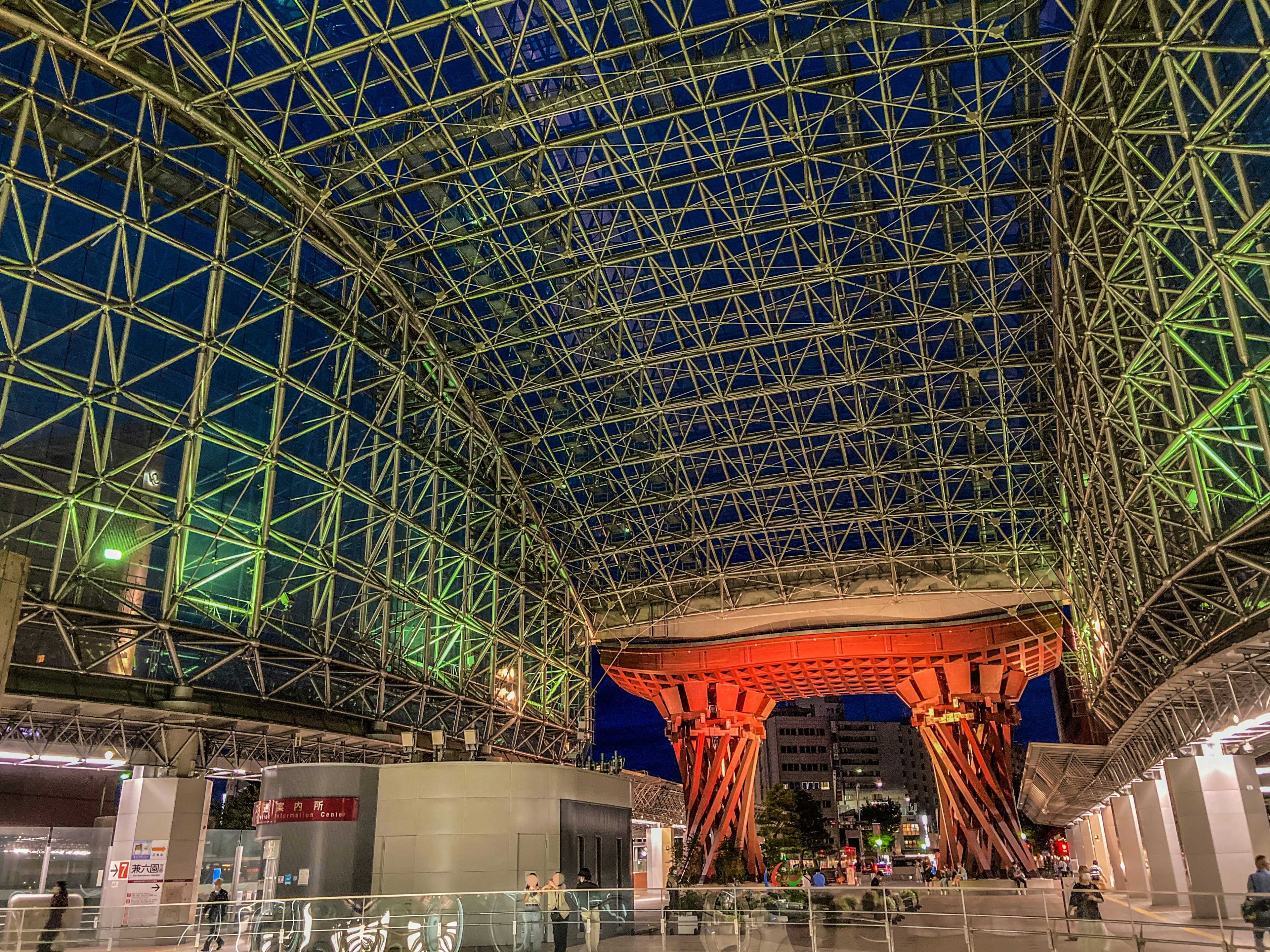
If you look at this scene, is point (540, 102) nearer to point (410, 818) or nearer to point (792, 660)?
point (410, 818)

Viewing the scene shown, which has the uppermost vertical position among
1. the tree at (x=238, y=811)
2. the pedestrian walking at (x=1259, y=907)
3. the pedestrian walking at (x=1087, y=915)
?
the tree at (x=238, y=811)

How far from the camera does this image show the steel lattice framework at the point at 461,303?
22.7 m

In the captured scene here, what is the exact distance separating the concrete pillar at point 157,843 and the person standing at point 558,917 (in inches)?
482

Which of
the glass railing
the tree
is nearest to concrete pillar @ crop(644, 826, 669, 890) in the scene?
the tree

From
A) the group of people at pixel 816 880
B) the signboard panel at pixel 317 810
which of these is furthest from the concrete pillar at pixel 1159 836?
the signboard panel at pixel 317 810

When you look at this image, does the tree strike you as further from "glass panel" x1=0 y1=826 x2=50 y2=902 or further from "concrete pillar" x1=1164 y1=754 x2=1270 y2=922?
"concrete pillar" x1=1164 y1=754 x2=1270 y2=922

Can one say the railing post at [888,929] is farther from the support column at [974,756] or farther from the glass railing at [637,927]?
the support column at [974,756]

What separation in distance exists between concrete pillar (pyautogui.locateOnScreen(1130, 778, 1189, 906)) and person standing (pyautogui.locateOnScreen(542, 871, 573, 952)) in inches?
821

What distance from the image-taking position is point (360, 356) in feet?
110

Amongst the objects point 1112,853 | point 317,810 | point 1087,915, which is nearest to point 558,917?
point 317,810

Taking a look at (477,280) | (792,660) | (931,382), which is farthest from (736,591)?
(477,280)

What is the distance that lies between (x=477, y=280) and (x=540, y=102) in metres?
8.34

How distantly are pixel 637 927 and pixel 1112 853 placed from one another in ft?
125

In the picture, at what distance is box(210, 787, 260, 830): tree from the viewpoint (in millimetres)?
43562
